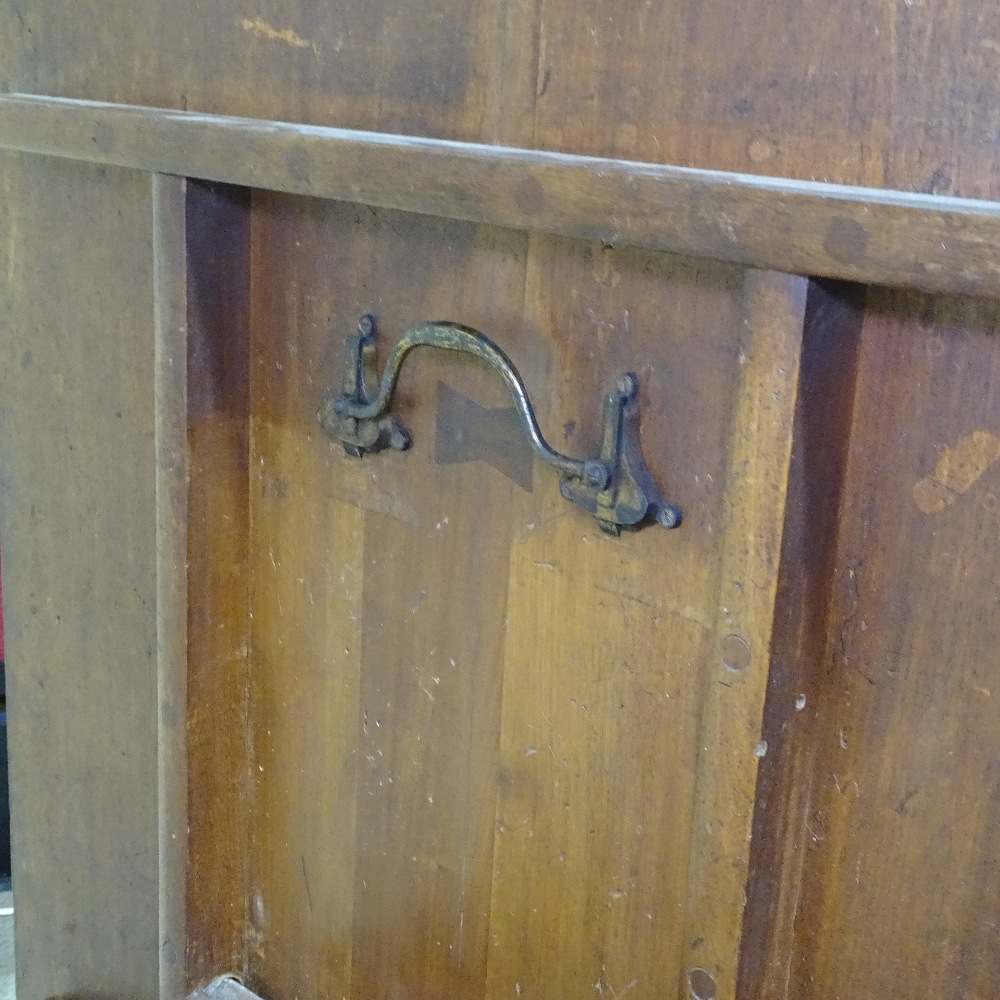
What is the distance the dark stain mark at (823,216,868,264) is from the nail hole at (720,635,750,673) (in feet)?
0.63

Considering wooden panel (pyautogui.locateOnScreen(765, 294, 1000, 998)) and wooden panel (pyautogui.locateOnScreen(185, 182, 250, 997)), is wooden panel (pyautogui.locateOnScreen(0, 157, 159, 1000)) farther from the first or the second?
wooden panel (pyautogui.locateOnScreen(765, 294, 1000, 998))

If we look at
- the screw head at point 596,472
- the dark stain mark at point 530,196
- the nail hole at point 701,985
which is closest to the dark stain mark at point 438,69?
the dark stain mark at point 530,196

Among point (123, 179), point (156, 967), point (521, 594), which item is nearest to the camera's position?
point (521, 594)

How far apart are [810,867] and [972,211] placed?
0.35m

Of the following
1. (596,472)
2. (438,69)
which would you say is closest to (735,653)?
(596,472)

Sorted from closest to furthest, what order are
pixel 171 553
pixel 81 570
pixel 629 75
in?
pixel 629 75 < pixel 171 553 < pixel 81 570

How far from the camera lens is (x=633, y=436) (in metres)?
0.65

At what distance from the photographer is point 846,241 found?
50cm

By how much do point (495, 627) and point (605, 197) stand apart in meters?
0.29

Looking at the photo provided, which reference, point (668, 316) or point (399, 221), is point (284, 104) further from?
point (668, 316)

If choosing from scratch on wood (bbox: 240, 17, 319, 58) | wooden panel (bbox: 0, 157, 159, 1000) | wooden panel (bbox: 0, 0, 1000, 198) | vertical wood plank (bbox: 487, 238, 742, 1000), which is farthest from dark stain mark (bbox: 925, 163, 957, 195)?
wooden panel (bbox: 0, 157, 159, 1000)

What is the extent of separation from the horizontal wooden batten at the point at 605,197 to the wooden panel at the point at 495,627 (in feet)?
0.12

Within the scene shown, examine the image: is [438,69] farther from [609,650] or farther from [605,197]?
[609,650]

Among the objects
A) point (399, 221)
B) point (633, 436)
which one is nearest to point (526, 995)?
point (633, 436)
